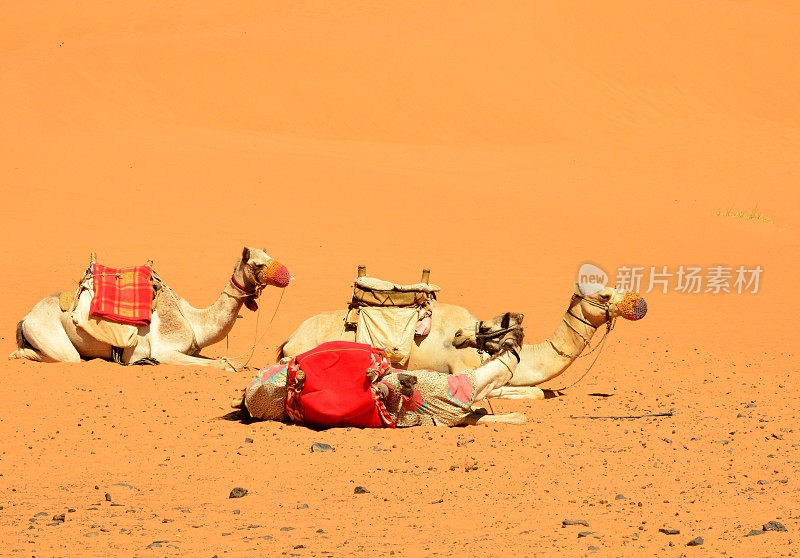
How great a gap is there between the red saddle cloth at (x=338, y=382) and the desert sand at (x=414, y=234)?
0.80 ft

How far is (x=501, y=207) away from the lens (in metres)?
23.2

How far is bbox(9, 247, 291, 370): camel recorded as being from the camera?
11.1m

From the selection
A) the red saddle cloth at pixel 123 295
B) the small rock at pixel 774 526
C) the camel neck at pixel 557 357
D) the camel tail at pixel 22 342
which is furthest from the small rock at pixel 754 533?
the camel tail at pixel 22 342

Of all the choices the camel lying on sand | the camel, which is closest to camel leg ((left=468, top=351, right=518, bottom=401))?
the camel lying on sand

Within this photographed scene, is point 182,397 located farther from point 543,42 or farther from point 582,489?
point 543,42

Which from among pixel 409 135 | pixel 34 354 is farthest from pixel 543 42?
pixel 34 354

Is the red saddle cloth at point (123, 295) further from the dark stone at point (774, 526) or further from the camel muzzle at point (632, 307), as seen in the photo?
the dark stone at point (774, 526)

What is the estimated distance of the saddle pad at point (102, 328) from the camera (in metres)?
10.9

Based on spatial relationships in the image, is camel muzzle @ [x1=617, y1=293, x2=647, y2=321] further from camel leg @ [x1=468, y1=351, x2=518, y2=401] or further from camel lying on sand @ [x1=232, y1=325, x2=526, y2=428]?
camel leg @ [x1=468, y1=351, x2=518, y2=401]

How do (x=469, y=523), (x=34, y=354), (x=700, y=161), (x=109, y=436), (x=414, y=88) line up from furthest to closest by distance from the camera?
(x=414, y=88)
(x=700, y=161)
(x=34, y=354)
(x=109, y=436)
(x=469, y=523)

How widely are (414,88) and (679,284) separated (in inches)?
862

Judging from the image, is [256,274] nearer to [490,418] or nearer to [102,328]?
[102,328]

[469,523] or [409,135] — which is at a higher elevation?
[409,135]

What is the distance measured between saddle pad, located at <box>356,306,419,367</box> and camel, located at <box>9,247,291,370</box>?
47.2 inches
